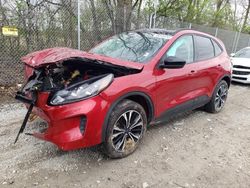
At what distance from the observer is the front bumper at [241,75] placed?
30.6 feet

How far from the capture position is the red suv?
123 inches

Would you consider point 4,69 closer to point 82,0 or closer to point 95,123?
point 82,0

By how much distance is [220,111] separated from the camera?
19.9ft

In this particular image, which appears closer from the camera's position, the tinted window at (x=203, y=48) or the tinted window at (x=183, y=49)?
the tinted window at (x=183, y=49)

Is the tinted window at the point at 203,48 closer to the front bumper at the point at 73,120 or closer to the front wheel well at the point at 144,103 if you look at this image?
the front wheel well at the point at 144,103

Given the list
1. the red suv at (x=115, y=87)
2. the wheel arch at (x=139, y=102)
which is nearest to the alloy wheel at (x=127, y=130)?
the red suv at (x=115, y=87)

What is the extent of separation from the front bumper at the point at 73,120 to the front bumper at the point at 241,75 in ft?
24.7

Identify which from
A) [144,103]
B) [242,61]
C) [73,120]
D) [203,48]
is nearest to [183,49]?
[203,48]

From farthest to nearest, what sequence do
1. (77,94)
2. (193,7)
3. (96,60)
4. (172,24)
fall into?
(193,7) < (172,24) < (96,60) < (77,94)

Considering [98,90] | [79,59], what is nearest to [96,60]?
[79,59]

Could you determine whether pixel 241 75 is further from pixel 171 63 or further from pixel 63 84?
pixel 63 84

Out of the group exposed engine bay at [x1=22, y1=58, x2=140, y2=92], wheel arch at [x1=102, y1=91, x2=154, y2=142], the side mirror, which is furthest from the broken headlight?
the side mirror

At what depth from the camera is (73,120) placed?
309 cm

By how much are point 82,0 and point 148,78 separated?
175 inches
